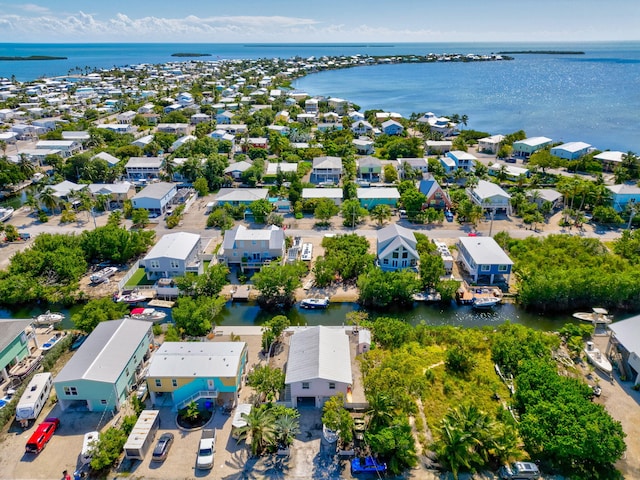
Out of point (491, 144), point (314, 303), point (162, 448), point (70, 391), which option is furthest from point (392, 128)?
point (162, 448)

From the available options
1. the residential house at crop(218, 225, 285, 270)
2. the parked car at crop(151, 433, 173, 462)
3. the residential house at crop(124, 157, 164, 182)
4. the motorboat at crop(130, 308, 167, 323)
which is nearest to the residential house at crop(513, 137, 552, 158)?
the residential house at crop(218, 225, 285, 270)

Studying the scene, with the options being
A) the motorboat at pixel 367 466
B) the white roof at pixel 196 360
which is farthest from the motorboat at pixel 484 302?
the white roof at pixel 196 360

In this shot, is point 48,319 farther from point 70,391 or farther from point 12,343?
point 70,391

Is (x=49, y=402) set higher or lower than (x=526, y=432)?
lower

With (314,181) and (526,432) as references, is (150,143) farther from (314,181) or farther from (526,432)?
(526,432)

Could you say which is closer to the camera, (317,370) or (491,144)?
(317,370)

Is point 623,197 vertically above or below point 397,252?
above

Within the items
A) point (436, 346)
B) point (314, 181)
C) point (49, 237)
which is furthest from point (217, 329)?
point (314, 181)

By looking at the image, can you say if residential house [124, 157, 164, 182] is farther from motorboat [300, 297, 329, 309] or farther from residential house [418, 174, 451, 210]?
motorboat [300, 297, 329, 309]
